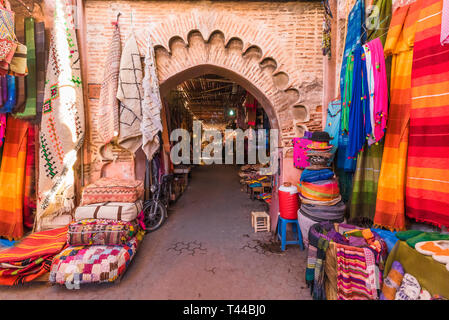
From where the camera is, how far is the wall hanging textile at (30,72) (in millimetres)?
3504

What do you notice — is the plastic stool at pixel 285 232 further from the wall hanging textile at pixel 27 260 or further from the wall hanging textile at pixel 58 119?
the wall hanging textile at pixel 58 119

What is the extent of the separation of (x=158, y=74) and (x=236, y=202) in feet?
13.3

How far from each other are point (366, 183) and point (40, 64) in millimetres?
5537

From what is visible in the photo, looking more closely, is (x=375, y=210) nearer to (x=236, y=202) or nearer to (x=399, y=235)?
(x=399, y=235)

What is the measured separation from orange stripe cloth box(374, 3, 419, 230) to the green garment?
65cm

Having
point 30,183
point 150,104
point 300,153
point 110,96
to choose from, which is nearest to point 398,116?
point 300,153

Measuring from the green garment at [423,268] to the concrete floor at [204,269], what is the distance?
3.57 feet

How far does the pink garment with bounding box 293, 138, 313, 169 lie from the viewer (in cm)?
344

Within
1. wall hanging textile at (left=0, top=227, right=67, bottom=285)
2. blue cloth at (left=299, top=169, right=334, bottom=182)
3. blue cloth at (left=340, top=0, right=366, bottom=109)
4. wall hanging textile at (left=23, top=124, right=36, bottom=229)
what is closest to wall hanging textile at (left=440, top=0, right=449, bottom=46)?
blue cloth at (left=340, top=0, right=366, bottom=109)

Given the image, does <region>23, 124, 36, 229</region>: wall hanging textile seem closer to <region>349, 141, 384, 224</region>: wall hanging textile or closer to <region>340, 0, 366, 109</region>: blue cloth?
<region>340, 0, 366, 109</region>: blue cloth

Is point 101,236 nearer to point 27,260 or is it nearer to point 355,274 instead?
point 27,260

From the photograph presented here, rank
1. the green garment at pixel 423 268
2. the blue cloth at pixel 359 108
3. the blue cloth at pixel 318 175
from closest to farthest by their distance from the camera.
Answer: the green garment at pixel 423 268 → the blue cloth at pixel 359 108 → the blue cloth at pixel 318 175

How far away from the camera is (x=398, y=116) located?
2.27m

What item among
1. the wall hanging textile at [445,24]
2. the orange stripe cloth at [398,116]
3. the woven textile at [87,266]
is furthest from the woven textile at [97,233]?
the wall hanging textile at [445,24]
